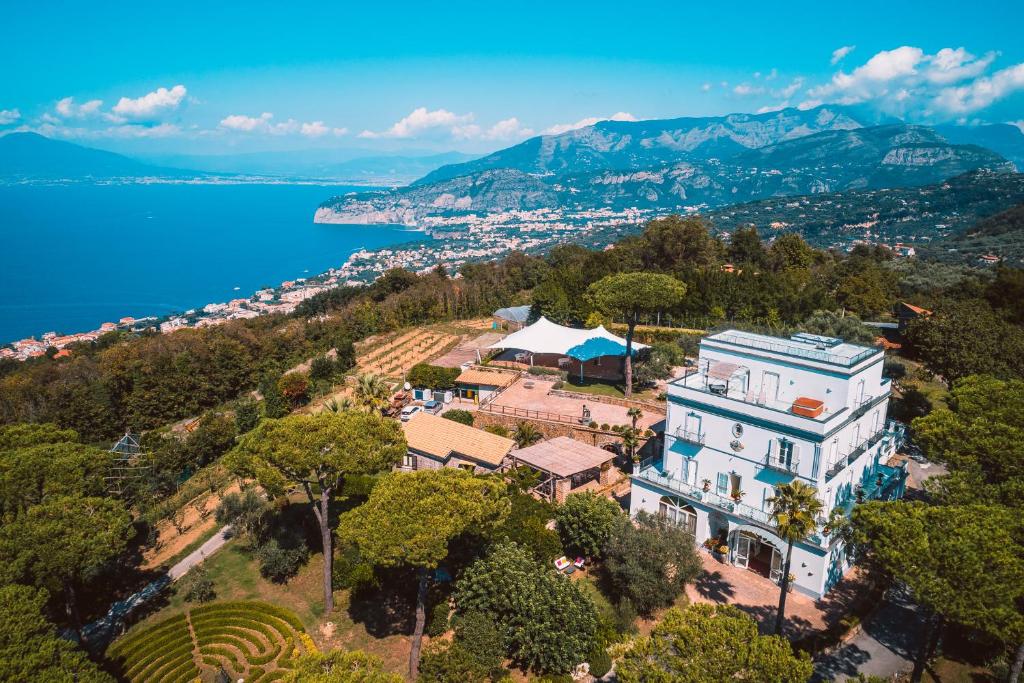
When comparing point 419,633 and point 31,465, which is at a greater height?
point 31,465

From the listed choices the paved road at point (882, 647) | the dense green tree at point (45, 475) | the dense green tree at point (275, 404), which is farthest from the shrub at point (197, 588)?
the paved road at point (882, 647)

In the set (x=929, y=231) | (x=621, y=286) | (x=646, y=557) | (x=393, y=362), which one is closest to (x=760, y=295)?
(x=621, y=286)

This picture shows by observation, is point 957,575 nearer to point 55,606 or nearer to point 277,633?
point 277,633

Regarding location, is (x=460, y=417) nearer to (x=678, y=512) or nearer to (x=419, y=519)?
(x=678, y=512)

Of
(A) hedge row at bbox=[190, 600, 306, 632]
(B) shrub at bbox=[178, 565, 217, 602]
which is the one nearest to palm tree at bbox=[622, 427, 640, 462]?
(A) hedge row at bbox=[190, 600, 306, 632]

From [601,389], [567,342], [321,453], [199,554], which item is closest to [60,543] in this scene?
[199,554]

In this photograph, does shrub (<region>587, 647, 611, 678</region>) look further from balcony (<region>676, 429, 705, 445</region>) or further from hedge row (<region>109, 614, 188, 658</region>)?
hedge row (<region>109, 614, 188, 658</region>)
